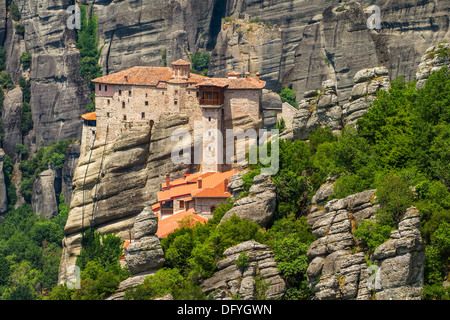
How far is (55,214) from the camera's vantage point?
396 ft

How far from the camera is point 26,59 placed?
132125 millimetres

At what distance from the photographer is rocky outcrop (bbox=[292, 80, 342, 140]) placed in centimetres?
6894

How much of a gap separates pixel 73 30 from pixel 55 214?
23166 millimetres

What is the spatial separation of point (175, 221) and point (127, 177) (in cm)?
1440

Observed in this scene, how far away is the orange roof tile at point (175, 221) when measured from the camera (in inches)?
2688

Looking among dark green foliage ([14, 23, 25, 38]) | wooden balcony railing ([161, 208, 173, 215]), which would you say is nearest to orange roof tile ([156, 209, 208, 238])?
wooden balcony railing ([161, 208, 173, 215])

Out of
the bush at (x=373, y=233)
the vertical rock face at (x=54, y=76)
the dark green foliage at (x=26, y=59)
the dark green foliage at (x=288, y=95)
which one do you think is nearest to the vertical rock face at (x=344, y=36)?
the dark green foliage at (x=288, y=95)

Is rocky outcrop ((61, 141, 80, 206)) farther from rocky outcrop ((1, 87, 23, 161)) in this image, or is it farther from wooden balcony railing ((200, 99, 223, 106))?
wooden balcony railing ((200, 99, 223, 106))

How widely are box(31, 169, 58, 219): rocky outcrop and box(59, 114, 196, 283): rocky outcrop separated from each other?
34740 mm

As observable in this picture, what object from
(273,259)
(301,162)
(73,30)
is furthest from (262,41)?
(273,259)

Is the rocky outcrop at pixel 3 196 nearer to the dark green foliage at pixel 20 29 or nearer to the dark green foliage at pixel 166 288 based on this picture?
the dark green foliage at pixel 20 29

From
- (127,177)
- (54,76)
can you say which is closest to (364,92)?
(127,177)

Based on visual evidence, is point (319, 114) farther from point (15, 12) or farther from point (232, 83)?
point (15, 12)

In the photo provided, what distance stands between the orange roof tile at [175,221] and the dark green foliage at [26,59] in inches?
2493
